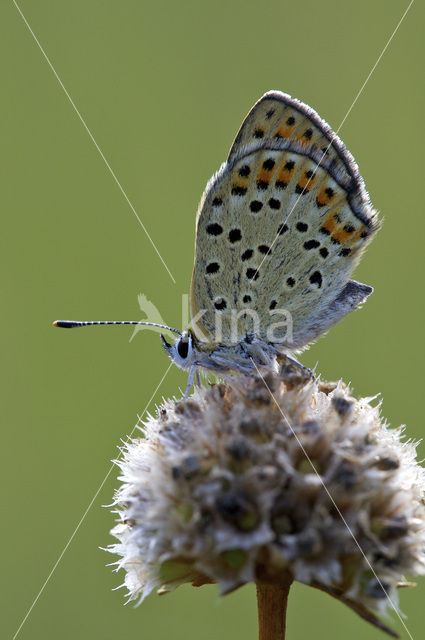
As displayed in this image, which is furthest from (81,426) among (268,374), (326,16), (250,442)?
(326,16)

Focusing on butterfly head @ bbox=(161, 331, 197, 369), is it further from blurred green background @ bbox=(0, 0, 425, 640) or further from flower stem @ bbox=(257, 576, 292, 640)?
blurred green background @ bbox=(0, 0, 425, 640)

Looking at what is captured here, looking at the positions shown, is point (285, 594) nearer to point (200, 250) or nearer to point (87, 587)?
point (200, 250)

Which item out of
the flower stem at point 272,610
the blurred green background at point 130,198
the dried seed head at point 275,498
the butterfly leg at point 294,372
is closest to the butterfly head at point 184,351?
the butterfly leg at point 294,372

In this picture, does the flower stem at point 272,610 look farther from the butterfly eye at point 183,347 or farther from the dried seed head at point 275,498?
the butterfly eye at point 183,347

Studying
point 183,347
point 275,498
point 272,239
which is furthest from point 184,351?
point 275,498

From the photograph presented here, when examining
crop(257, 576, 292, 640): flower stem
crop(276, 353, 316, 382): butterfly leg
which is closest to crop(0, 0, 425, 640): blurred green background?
crop(276, 353, 316, 382): butterfly leg
